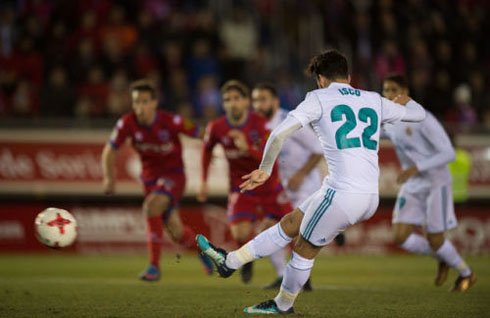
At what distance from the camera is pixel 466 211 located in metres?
15.8

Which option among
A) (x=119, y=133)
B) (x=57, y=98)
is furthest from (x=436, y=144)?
(x=57, y=98)

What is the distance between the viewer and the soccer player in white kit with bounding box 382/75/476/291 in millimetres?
9445

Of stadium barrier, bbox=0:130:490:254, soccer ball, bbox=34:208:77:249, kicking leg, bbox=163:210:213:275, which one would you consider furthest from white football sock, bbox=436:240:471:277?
stadium barrier, bbox=0:130:490:254

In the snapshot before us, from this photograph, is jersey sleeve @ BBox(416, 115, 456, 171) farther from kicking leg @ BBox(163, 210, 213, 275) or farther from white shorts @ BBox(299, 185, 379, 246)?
kicking leg @ BBox(163, 210, 213, 275)

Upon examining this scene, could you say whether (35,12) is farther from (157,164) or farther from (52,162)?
(157,164)

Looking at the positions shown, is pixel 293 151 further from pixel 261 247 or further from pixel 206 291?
pixel 261 247

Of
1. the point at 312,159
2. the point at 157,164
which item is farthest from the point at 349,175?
the point at 157,164

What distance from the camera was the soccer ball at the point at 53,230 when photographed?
8055 millimetres

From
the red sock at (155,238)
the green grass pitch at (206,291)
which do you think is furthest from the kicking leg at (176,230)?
the green grass pitch at (206,291)

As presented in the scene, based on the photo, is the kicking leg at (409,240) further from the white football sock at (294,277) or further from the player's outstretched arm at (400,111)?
the white football sock at (294,277)

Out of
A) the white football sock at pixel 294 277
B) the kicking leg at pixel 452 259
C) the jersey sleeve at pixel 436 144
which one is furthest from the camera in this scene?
the kicking leg at pixel 452 259

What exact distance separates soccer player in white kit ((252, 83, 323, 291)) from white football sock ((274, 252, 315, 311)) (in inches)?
129

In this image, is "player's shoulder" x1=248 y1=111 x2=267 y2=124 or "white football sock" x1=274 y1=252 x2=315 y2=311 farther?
"player's shoulder" x1=248 y1=111 x2=267 y2=124

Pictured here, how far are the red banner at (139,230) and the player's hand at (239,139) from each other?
5.09 m
